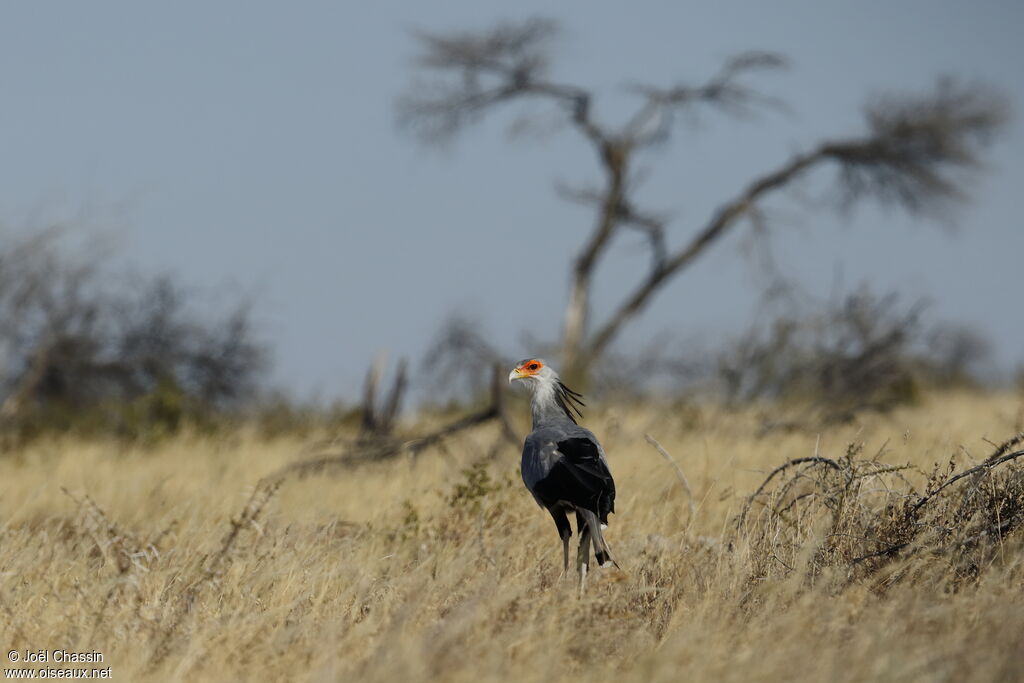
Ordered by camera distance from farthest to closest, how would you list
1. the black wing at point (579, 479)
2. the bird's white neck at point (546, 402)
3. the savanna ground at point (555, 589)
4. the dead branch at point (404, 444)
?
the dead branch at point (404, 444)
the bird's white neck at point (546, 402)
the black wing at point (579, 479)
the savanna ground at point (555, 589)

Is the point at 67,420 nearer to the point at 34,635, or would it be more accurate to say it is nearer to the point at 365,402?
the point at 365,402

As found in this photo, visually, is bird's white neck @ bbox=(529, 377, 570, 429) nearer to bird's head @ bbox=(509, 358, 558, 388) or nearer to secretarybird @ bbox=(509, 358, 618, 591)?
bird's head @ bbox=(509, 358, 558, 388)

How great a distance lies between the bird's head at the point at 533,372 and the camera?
611 cm

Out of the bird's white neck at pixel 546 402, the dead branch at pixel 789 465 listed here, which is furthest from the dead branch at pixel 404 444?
the dead branch at pixel 789 465

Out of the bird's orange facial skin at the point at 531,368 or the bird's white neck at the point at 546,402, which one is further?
the bird's orange facial skin at the point at 531,368

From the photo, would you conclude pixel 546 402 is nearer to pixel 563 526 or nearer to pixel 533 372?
pixel 533 372

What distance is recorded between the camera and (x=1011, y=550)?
214 inches

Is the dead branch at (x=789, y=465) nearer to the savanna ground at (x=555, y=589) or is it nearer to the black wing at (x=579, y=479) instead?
the savanna ground at (x=555, y=589)

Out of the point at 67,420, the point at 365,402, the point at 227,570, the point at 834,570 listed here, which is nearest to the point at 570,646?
the point at 834,570

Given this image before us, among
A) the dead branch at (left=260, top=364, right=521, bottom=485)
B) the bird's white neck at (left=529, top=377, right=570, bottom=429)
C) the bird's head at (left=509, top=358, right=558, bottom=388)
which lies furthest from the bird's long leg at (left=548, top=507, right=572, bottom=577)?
the dead branch at (left=260, top=364, right=521, bottom=485)

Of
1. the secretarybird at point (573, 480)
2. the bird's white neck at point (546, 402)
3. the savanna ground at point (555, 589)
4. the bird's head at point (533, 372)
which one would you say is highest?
the bird's head at point (533, 372)

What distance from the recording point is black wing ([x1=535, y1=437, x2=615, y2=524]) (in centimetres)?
520

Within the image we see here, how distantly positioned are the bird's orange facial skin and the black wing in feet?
2.89

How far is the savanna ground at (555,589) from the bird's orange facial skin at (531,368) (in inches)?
32.8
